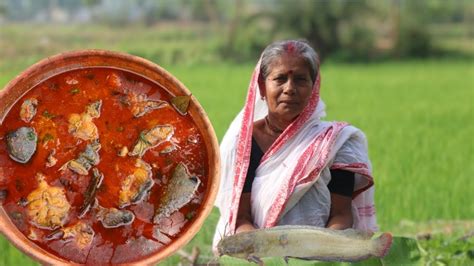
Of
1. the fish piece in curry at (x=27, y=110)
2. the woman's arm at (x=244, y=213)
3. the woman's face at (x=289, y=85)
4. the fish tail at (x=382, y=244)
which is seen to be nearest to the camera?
the fish piece in curry at (x=27, y=110)

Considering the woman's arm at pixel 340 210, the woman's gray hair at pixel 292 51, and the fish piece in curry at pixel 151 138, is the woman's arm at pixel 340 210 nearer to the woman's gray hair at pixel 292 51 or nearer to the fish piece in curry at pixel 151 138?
the woman's gray hair at pixel 292 51

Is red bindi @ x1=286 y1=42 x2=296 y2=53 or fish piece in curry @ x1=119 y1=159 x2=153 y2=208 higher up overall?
red bindi @ x1=286 y1=42 x2=296 y2=53

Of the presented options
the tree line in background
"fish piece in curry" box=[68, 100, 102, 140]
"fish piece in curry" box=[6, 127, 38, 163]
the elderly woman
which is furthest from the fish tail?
the tree line in background

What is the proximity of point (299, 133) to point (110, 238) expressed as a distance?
815mm

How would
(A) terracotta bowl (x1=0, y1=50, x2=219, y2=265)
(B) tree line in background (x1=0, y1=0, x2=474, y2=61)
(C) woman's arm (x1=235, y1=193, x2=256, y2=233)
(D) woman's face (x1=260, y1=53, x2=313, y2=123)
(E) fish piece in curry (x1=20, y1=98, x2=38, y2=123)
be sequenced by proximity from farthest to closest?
(B) tree line in background (x1=0, y1=0, x2=474, y2=61), (C) woman's arm (x1=235, y1=193, x2=256, y2=233), (D) woman's face (x1=260, y1=53, x2=313, y2=123), (E) fish piece in curry (x1=20, y1=98, x2=38, y2=123), (A) terracotta bowl (x1=0, y1=50, x2=219, y2=265)

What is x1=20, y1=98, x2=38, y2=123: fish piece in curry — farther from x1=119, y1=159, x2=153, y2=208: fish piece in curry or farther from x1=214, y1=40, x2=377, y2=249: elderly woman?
x1=214, y1=40, x2=377, y2=249: elderly woman

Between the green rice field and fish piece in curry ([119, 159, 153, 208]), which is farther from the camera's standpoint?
the green rice field

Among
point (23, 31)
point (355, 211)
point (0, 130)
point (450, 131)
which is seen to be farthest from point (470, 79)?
point (0, 130)

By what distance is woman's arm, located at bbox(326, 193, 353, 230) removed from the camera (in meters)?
3.21

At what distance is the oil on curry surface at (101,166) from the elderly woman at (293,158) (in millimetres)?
432

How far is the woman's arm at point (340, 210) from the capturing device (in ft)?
10.5

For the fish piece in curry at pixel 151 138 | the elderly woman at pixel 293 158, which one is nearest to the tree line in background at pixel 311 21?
the elderly woman at pixel 293 158

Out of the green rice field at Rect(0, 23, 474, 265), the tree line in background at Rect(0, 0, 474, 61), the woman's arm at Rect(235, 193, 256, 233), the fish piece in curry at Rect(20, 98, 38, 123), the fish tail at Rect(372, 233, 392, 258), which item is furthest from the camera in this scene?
the tree line in background at Rect(0, 0, 474, 61)

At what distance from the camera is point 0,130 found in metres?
2.77
